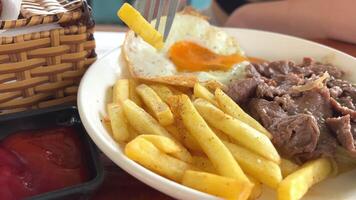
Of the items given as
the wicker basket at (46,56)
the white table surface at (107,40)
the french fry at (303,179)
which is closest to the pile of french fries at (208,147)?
the french fry at (303,179)

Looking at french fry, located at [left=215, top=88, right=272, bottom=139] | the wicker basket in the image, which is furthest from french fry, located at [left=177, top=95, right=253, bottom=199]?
the wicker basket

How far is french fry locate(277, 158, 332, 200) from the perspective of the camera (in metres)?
1.13

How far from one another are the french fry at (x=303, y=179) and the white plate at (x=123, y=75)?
0.19 ft

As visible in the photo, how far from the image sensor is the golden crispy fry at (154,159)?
3.95 ft

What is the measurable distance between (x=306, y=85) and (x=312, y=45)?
56 cm

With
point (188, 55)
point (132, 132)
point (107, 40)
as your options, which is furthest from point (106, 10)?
point (132, 132)

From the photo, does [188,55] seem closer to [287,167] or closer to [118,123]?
[118,123]

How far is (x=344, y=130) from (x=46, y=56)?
0.92 metres

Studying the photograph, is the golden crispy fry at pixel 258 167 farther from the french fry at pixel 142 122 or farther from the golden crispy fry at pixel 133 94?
the golden crispy fry at pixel 133 94

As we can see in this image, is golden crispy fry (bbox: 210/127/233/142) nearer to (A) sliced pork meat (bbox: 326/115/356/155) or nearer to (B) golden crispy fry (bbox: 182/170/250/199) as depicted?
(B) golden crispy fry (bbox: 182/170/250/199)

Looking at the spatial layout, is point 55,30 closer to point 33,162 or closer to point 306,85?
point 33,162

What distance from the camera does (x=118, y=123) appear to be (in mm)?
1366

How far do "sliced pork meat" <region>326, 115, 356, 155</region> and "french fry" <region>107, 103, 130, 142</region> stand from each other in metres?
0.59

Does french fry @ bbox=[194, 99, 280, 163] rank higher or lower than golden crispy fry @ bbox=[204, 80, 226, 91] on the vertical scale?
higher
